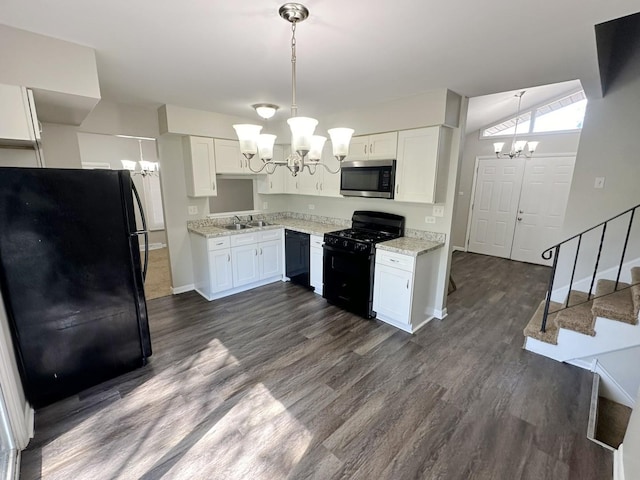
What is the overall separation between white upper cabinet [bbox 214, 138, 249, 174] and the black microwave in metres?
1.56

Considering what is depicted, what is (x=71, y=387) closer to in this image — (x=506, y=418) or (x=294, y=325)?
(x=294, y=325)

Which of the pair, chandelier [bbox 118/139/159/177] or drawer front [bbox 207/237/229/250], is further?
chandelier [bbox 118/139/159/177]

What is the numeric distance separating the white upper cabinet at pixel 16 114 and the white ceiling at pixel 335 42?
0.39 m

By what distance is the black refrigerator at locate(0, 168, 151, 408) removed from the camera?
190cm

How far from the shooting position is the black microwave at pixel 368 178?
335 cm

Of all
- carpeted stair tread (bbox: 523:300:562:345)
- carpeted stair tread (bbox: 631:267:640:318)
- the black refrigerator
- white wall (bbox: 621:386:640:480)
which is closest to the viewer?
white wall (bbox: 621:386:640:480)

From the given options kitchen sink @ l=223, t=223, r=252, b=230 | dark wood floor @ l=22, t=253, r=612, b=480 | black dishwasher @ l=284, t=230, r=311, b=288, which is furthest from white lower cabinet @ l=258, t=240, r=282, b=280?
dark wood floor @ l=22, t=253, r=612, b=480

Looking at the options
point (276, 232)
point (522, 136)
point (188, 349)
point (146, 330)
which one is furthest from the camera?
point (522, 136)

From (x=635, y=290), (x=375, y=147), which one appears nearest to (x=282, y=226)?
(x=375, y=147)

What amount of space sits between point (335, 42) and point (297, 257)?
9.70 feet

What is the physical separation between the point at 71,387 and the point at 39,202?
1410 millimetres

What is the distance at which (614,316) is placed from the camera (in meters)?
2.35

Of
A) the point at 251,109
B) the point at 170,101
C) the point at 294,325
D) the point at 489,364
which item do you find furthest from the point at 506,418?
the point at 170,101

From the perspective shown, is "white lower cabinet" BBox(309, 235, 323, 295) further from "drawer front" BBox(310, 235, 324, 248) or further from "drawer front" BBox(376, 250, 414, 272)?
"drawer front" BBox(376, 250, 414, 272)
